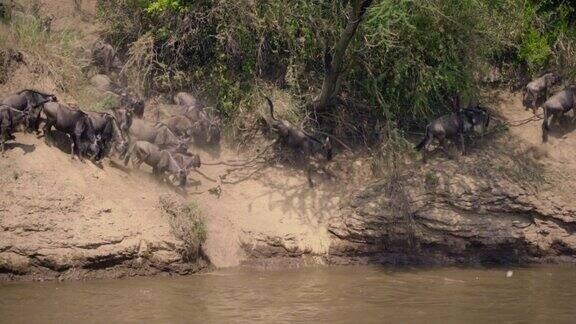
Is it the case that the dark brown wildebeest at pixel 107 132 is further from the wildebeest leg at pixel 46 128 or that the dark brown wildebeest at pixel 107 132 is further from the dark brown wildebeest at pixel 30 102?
the dark brown wildebeest at pixel 30 102

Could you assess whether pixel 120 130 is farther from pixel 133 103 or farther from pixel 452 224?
pixel 452 224

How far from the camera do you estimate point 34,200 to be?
11328mm

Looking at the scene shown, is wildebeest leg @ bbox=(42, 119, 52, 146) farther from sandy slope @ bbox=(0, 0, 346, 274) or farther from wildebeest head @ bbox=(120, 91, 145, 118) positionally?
wildebeest head @ bbox=(120, 91, 145, 118)

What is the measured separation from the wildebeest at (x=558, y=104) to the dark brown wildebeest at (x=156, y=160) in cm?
674

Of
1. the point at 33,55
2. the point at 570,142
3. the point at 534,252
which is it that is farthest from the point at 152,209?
the point at 570,142

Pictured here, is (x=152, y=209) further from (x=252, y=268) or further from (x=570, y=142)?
(x=570, y=142)

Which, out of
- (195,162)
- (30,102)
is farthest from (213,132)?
(30,102)

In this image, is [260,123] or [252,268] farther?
[260,123]

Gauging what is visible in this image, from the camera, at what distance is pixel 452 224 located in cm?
1264

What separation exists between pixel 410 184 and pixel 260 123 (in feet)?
10.0

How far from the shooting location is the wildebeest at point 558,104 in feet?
47.8

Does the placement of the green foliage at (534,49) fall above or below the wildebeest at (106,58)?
above

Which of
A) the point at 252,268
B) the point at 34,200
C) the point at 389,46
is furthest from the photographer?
the point at 389,46

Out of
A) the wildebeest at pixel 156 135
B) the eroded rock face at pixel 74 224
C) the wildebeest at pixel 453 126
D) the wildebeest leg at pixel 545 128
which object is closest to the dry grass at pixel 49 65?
the wildebeest at pixel 156 135
